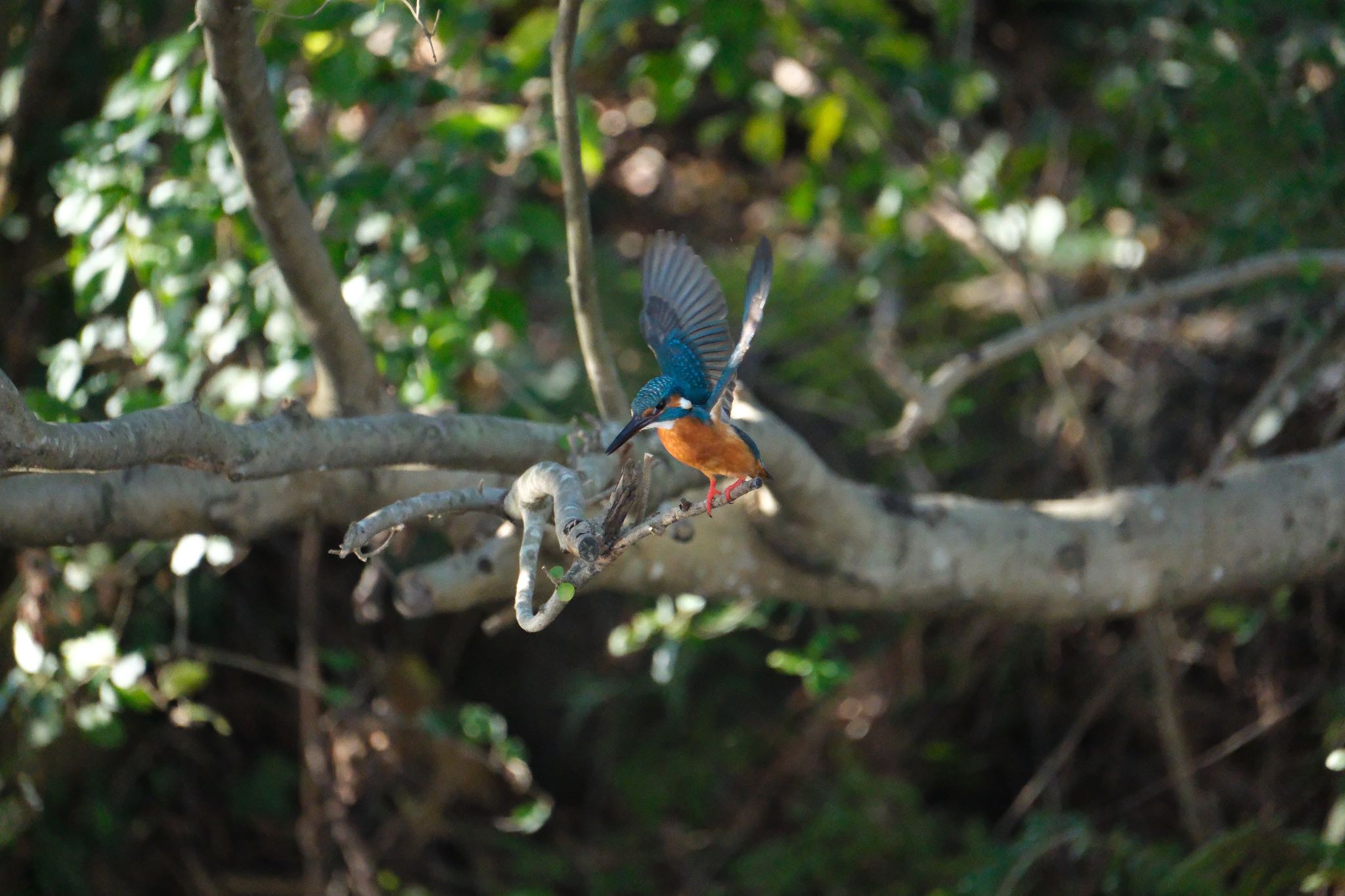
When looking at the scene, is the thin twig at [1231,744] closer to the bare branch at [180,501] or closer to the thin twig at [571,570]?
the bare branch at [180,501]

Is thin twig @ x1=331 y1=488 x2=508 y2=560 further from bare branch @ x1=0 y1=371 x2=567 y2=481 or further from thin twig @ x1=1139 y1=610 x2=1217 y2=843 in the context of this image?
thin twig @ x1=1139 y1=610 x2=1217 y2=843

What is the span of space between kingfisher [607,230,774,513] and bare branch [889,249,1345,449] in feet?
1.87

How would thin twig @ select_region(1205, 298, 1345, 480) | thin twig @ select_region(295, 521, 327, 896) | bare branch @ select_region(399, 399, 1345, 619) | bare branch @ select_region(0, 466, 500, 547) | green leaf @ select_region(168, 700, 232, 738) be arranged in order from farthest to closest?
thin twig @ select_region(295, 521, 327, 896) < thin twig @ select_region(1205, 298, 1345, 480) < green leaf @ select_region(168, 700, 232, 738) < bare branch @ select_region(399, 399, 1345, 619) < bare branch @ select_region(0, 466, 500, 547)

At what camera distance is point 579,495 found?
129cm

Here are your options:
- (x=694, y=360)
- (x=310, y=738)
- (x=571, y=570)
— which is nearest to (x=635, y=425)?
(x=694, y=360)

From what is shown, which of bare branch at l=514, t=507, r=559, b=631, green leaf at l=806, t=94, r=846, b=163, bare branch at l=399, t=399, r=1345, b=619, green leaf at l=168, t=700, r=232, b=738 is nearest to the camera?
bare branch at l=514, t=507, r=559, b=631

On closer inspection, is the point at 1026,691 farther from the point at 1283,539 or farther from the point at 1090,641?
the point at 1283,539

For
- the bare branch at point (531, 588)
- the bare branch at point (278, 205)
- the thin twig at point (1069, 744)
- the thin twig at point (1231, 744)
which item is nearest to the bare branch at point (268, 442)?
the bare branch at point (278, 205)

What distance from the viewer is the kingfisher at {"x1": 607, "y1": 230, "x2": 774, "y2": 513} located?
165 cm

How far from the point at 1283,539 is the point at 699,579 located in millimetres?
1252

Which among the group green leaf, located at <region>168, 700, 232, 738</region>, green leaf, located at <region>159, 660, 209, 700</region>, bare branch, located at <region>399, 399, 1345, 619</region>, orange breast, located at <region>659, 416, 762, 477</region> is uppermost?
orange breast, located at <region>659, 416, 762, 477</region>

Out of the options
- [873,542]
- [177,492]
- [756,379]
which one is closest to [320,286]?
[177,492]

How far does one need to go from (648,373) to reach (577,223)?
1851mm

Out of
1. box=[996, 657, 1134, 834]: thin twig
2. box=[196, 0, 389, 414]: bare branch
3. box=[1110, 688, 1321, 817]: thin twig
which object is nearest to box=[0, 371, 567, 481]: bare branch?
box=[196, 0, 389, 414]: bare branch
